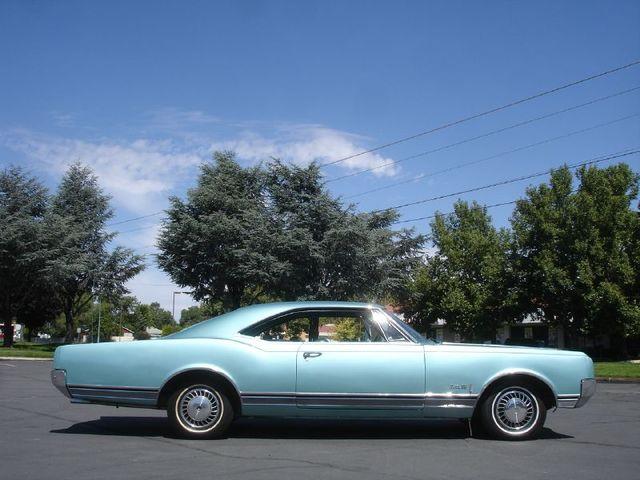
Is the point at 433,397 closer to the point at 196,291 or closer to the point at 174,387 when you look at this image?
the point at 174,387

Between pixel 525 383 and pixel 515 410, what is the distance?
32cm

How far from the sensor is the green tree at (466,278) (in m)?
47.9

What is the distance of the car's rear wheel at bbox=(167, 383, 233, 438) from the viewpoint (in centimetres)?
686

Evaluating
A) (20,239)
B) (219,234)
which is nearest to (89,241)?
(20,239)

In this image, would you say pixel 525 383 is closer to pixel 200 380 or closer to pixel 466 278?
pixel 200 380

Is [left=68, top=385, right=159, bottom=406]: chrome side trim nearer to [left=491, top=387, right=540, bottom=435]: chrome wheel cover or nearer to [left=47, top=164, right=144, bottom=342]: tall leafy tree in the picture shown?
[left=491, top=387, right=540, bottom=435]: chrome wheel cover

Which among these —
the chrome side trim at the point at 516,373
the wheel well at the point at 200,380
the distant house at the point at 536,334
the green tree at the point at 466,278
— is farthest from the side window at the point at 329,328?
the distant house at the point at 536,334

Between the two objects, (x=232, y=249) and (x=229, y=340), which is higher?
(x=232, y=249)

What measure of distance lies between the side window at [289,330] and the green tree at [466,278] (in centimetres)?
3941

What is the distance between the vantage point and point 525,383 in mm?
7043

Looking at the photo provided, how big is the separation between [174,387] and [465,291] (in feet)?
149

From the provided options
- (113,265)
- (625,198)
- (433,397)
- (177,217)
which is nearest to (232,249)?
(177,217)

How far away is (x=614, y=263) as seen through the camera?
3941cm

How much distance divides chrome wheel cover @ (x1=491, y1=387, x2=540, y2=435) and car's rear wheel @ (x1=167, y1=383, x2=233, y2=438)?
2911 mm
